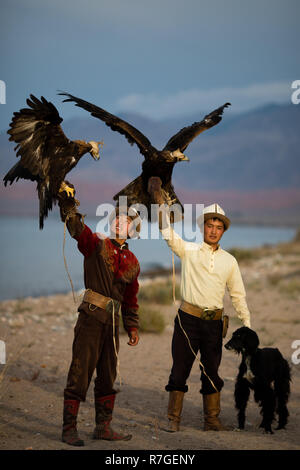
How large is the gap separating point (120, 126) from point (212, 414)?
304 cm

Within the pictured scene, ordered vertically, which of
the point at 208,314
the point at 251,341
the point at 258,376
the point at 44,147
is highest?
the point at 44,147

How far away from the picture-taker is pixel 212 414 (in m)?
5.14

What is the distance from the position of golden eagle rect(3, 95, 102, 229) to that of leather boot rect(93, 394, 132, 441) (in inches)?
63.3

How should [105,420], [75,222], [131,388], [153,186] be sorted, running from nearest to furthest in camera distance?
[75,222], [105,420], [153,186], [131,388]

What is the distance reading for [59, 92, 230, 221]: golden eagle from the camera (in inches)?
221

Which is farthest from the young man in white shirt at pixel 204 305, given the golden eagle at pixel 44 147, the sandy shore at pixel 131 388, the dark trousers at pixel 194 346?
the golden eagle at pixel 44 147

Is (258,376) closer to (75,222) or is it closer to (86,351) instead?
(86,351)

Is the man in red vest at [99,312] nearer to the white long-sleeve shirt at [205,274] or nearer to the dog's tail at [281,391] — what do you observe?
the white long-sleeve shirt at [205,274]

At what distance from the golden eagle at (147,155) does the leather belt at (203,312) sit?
3.42 feet

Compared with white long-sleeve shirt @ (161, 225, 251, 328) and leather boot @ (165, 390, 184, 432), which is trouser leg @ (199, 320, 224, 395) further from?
leather boot @ (165, 390, 184, 432)

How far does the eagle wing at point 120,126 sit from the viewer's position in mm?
5489

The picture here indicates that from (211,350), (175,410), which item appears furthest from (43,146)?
(175,410)
